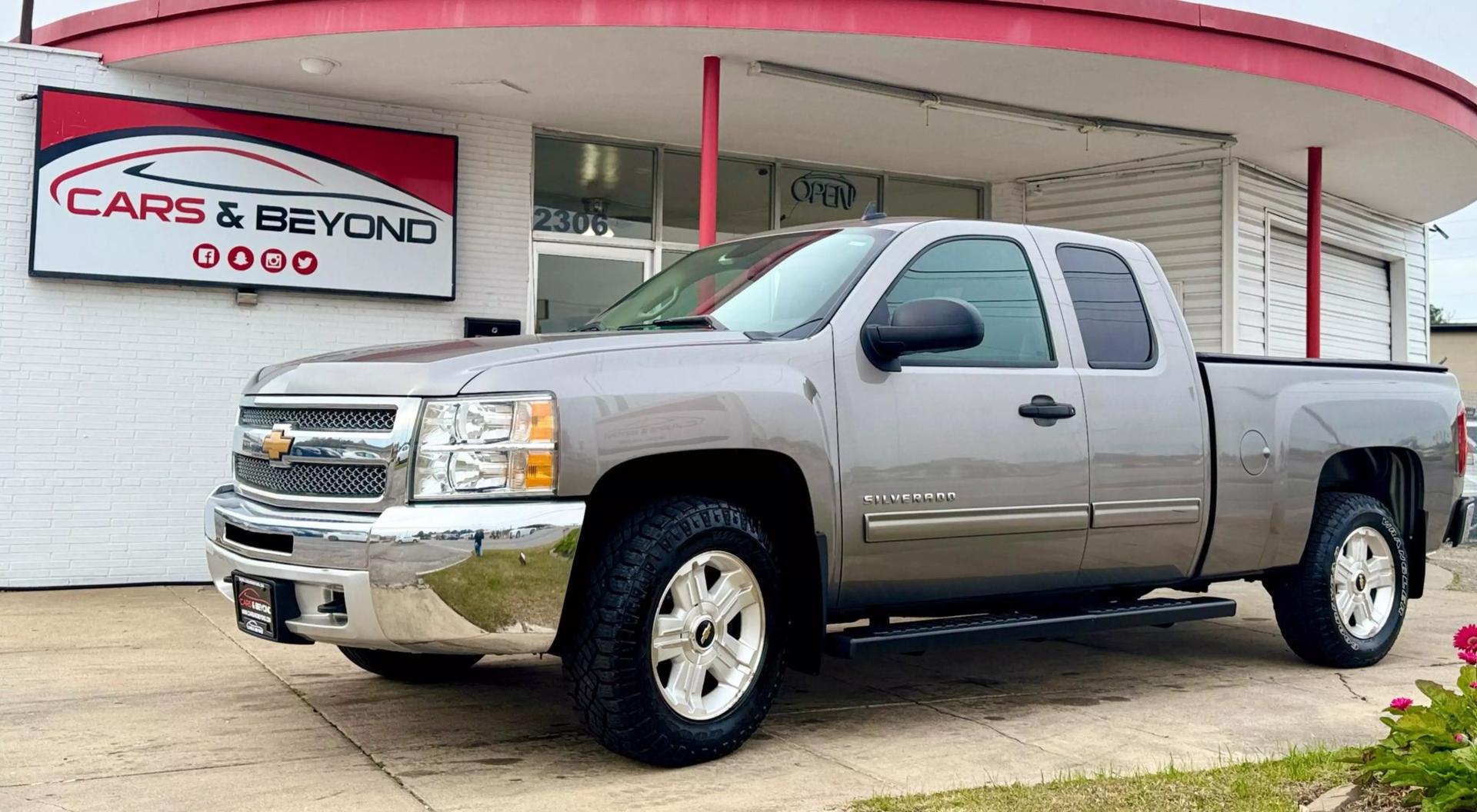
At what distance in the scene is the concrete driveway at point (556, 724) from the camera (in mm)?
4207

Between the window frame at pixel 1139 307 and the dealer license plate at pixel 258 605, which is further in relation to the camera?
the window frame at pixel 1139 307

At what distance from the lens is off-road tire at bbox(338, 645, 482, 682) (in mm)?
5633

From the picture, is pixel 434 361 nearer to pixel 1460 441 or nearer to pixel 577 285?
pixel 1460 441

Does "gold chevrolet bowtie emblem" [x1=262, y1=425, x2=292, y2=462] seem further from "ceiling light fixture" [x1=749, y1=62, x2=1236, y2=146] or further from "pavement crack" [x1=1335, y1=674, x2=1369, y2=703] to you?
"ceiling light fixture" [x1=749, y1=62, x2=1236, y2=146]

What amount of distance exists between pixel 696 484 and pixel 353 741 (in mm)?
1524

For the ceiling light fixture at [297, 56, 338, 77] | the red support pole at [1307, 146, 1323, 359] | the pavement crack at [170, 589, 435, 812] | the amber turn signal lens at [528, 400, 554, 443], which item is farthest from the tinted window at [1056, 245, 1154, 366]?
the red support pole at [1307, 146, 1323, 359]

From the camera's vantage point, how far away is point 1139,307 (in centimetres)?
590

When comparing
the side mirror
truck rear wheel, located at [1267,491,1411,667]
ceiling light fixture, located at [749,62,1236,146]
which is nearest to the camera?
the side mirror

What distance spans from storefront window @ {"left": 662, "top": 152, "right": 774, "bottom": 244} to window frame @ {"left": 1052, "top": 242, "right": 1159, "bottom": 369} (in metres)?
6.71

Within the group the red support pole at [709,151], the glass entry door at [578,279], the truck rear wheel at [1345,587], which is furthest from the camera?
the glass entry door at [578,279]

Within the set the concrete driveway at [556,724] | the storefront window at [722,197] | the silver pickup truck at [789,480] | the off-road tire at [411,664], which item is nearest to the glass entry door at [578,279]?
the storefront window at [722,197]

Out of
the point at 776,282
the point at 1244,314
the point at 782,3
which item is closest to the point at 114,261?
the point at 782,3

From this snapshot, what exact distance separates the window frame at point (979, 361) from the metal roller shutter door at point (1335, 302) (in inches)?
338

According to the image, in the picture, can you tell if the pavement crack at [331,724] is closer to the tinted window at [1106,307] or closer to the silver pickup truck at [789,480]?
the silver pickup truck at [789,480]
